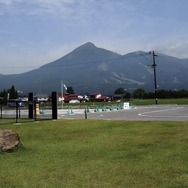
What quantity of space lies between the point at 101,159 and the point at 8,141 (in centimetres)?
309

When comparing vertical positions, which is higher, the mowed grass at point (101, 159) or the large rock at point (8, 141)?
the large rock at point (8, 141)

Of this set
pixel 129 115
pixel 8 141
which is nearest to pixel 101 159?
pixel 8 141

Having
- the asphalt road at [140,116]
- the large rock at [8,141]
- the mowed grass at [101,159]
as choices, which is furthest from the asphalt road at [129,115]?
the large rock at [8,141]

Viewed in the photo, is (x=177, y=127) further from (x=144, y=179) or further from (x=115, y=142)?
(x=144, y=179)

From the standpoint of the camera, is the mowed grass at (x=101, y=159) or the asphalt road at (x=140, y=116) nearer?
the mowed grass at (x=101, y=159)

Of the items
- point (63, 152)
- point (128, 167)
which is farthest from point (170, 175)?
point (63, 152)

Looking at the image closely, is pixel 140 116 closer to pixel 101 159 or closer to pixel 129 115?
pixel 129 115

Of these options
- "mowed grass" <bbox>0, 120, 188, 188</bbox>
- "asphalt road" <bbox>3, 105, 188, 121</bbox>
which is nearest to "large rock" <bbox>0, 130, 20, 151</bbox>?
"mowed grass" <bbox>0, 120, 188, 188</bbox>

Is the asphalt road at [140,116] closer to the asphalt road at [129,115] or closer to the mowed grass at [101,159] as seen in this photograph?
the asphalt road at [129,115]

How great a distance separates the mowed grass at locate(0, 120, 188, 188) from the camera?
8867 mm

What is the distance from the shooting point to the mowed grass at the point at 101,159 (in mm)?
8867

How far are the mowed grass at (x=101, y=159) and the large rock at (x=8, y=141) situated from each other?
257 millimetres

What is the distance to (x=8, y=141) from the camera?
12930mm

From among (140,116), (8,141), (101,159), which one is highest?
(140,116)
